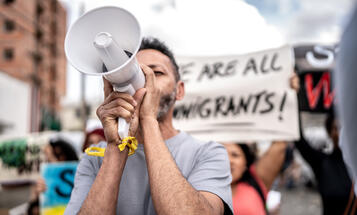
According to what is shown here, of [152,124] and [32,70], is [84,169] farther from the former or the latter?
[32,70]

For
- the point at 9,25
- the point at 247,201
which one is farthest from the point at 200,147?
the point at 9,25

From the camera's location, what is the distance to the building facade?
1202 inches

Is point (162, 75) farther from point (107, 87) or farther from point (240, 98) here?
point (240, 98)

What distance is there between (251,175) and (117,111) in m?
1.77

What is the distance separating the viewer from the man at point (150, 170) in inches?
46.6

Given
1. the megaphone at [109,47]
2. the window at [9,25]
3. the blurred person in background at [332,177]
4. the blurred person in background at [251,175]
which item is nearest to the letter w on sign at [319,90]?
the blurred person in background at [332,177]

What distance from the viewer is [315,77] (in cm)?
341

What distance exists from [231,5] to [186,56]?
0.76 metres

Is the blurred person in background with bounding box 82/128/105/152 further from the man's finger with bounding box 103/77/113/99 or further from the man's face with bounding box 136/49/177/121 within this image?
the man's finger with bounding box 103/77/113/99

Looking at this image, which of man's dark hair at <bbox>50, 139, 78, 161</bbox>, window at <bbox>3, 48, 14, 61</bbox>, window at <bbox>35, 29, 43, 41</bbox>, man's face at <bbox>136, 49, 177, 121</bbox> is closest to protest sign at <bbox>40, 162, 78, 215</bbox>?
man's dark hair at <bbox>50, 139, 78, 161</bbox>

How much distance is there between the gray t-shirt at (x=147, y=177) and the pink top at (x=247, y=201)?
1.03 meters

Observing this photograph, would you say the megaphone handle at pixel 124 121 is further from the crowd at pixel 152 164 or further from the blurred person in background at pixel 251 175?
the blurred person in background at pixel 251 175

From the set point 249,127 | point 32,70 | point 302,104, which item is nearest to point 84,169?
point 249,127

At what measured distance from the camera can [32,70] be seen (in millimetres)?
34469
